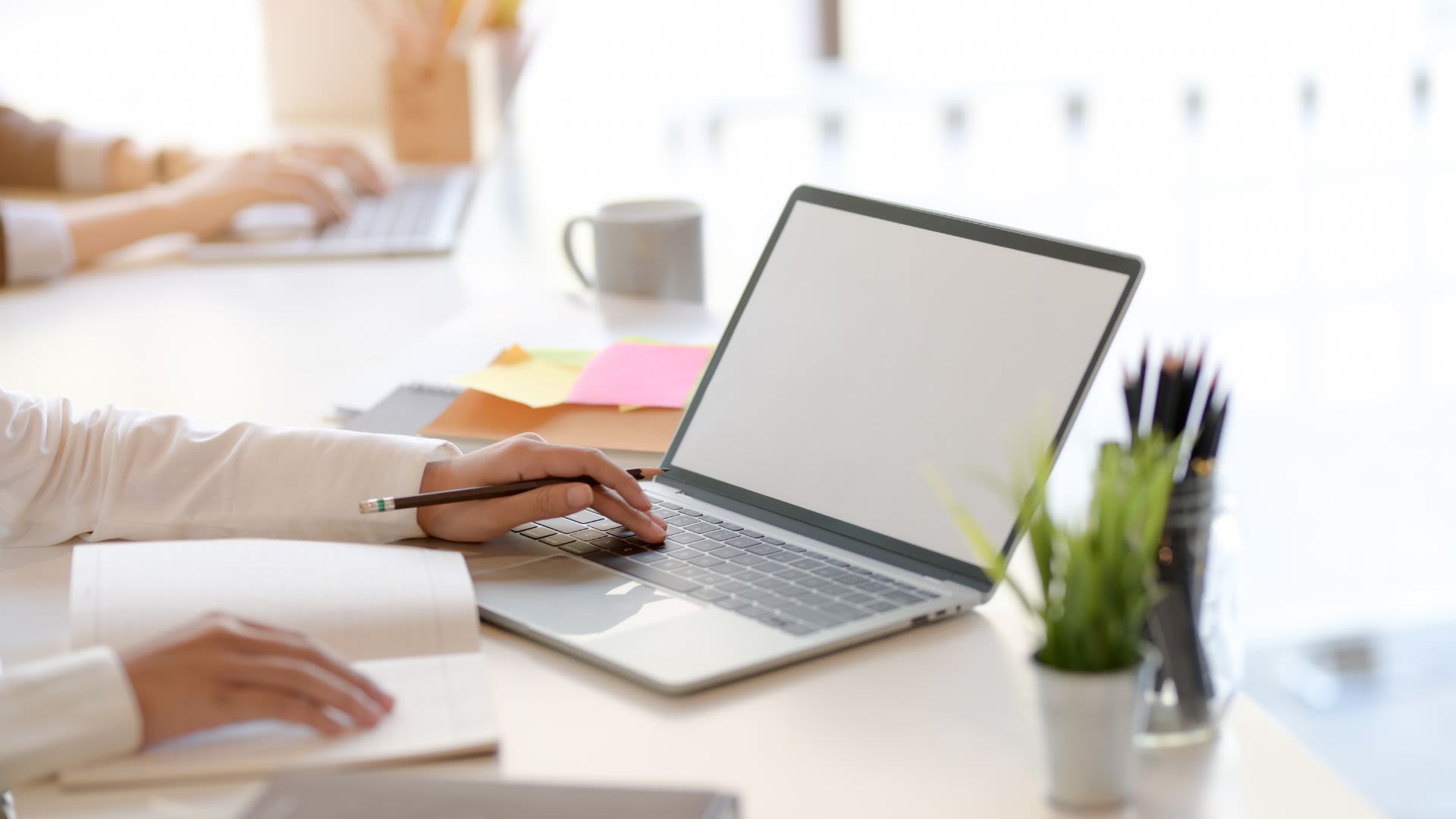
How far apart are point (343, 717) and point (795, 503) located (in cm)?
32

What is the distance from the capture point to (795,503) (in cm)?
82

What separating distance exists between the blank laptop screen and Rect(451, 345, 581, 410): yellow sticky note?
0.61 ft

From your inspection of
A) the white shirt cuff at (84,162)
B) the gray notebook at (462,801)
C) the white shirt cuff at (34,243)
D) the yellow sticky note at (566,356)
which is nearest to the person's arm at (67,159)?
the white shirt cuff at (84,162)

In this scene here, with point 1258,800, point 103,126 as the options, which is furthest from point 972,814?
point 103,126

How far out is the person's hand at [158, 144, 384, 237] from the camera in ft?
5.74

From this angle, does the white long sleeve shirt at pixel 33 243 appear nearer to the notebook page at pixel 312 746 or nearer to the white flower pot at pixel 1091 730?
the notebook page at pixel 312 746

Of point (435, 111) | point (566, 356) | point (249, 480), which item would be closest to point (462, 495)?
→ point (249, 480)

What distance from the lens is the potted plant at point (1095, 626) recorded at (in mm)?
511

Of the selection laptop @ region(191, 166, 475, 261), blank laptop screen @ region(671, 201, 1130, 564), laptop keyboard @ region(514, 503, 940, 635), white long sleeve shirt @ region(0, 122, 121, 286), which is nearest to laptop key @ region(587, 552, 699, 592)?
laptop keyboard @ region(514, 503, 940, 635)

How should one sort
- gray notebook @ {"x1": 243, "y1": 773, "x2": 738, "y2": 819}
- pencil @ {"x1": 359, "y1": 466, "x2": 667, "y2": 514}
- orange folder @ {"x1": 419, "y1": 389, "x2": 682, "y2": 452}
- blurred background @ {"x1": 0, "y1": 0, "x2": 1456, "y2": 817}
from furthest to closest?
blurred background @ {"x1": 0, "y1": 0, "x2": 1456, "y2": 817} → orange folder @ {"x1": 419, "y1": 389, "x2": 682, "y2": 452} → pencil @ {"x1": 359, "y1": 466, "x2": 667, "y2": 514} → gray notebook @ {"x1": 243, "y1": 773, "x2": 738, "y2": 819}

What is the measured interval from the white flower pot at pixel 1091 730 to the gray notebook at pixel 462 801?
0.12m

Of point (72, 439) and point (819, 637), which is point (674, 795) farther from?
point (72, 439)

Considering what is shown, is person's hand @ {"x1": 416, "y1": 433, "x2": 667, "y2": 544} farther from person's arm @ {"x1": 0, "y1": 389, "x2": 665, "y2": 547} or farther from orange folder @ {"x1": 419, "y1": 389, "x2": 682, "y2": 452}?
orange folder @ {"x1": 419, "y1": 389, "x2": 682, "y2": 452}

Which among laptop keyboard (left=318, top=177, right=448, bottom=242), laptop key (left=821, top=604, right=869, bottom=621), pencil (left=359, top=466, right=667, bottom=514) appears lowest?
laptop key (left=821, top=604, right=869, bottom=621)
